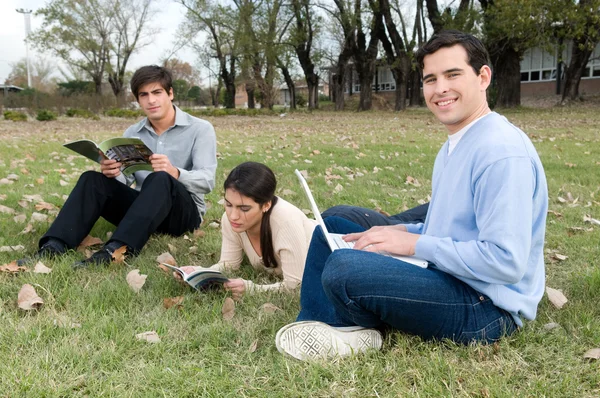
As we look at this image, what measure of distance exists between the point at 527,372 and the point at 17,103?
2511 cm

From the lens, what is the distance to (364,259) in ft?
6.59

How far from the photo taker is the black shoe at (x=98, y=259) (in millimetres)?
3205

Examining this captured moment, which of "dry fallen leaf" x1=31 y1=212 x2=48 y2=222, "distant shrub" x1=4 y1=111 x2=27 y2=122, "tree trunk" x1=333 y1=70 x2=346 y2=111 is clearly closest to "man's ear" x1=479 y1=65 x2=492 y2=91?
"dry fallen leaf" x1=31 y1=212 x2=48 y2=222

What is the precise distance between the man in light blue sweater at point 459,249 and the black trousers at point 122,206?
61.2 inches

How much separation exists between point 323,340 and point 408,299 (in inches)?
16.4

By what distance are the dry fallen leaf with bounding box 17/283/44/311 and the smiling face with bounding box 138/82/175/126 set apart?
1.60 m

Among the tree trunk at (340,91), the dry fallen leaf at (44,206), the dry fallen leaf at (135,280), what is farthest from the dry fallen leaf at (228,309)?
the tree trunk at (340,91)

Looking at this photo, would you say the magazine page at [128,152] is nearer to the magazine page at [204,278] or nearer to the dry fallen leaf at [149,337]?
the magazine page at [204,278]

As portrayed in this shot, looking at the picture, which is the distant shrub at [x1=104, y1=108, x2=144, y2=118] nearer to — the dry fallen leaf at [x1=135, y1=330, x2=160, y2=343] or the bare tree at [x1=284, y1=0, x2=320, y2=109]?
the bare tree at [x1=284, y1=0, x2=320, y2=109]

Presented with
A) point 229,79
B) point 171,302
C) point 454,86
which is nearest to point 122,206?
point 171,302

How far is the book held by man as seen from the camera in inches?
137

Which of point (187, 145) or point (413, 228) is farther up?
point (187, 145)

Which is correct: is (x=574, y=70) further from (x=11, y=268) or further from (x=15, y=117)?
(x=11, y=268)

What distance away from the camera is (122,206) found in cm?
390
